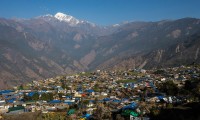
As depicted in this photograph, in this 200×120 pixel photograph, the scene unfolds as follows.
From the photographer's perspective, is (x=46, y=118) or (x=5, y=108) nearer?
(x=46, y=118)

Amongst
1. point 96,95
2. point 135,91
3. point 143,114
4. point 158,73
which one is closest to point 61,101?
point 96,95

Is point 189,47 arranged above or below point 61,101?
above

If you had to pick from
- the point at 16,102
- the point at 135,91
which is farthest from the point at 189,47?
the point at 16,102

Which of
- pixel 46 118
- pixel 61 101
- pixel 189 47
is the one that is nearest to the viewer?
pixel 46 118

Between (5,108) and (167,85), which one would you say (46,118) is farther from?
(167,85)

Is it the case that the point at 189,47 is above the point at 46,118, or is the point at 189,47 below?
above

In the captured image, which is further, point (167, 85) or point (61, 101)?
point (61, 101)

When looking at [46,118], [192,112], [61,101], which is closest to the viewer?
[192,112]

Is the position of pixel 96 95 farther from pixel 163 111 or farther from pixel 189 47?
pixel 189 47

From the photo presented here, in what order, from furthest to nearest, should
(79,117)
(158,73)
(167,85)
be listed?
(158,73)
(167,85)
(79,117)
